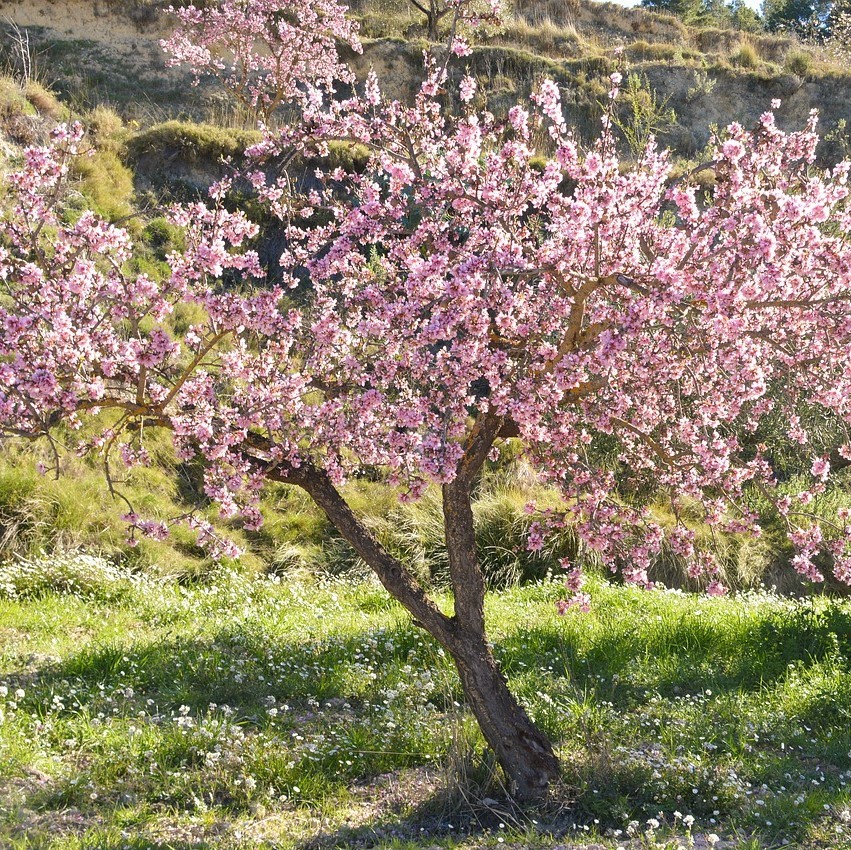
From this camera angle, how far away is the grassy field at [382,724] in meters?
4.00

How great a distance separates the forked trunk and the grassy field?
0.14 m

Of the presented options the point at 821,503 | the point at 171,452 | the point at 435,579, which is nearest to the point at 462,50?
the point at 435,579

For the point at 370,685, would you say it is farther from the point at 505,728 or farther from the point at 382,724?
the point at 505,728

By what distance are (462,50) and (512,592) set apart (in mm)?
4456

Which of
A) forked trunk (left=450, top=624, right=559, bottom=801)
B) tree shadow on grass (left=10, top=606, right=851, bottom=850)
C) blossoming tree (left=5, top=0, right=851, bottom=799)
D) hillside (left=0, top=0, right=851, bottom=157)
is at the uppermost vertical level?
hillside (left=0, top=0, right=851, bottom=157)

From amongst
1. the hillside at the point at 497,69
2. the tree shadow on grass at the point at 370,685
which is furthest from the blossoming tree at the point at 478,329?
the hillside at the point at 497,69

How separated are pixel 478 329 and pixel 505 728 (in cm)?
198

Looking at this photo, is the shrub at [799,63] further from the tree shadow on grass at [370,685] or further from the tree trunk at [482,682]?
the tree trunk at [482,682]

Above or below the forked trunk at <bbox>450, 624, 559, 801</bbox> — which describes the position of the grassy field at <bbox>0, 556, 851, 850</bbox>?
below

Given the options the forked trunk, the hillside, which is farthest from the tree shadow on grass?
the hillside

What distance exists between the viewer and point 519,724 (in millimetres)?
4234

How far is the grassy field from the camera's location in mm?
3998

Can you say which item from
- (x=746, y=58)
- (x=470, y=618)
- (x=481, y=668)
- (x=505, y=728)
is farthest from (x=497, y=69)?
(x=505, y=728)

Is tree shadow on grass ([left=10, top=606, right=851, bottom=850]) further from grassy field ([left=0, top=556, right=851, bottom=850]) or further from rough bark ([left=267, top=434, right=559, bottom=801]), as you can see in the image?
rough bark ([left=267, top=434, right=559, bottom=801])
